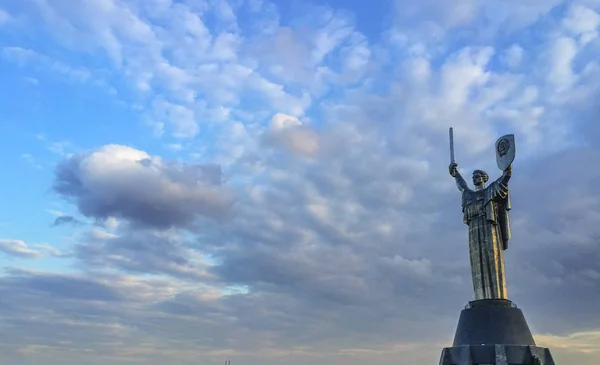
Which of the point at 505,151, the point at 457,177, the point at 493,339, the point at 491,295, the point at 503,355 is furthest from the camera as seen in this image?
the point at 457,177

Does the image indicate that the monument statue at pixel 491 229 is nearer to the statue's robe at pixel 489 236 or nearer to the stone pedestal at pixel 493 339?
the statue's robe at pixel 489 236

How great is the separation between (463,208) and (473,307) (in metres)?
4.53

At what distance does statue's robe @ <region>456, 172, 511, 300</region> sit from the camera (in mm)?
23547

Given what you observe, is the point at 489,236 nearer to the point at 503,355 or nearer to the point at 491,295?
the point at 491,295

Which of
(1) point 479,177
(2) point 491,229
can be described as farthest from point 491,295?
(1) point 479,177

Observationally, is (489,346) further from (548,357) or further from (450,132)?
(450,132)

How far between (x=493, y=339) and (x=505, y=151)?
7588 millimetres

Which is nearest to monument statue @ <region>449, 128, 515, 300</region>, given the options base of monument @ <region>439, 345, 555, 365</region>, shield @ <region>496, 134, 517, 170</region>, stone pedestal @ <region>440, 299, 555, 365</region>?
shield @ <region>496, 134, 517, 170</region>

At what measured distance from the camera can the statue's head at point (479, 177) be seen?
2527cm

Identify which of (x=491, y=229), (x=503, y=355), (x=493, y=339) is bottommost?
(x=503, y=355)

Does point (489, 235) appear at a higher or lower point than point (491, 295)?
higher

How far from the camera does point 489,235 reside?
24.1 meters

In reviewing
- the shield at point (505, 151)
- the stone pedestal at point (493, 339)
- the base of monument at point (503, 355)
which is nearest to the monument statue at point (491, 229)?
the shield at point (505, 151)

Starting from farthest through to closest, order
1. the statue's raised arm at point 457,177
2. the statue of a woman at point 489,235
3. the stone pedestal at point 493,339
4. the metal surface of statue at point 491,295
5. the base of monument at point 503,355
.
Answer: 1. the statue's raised arm at point 457,177
2. the statue of a woman at point 489,235
3. the metal surface of statue at point 491,295
4. the stone pedestal at point 493,339
5. the base of monument at point 503,355
